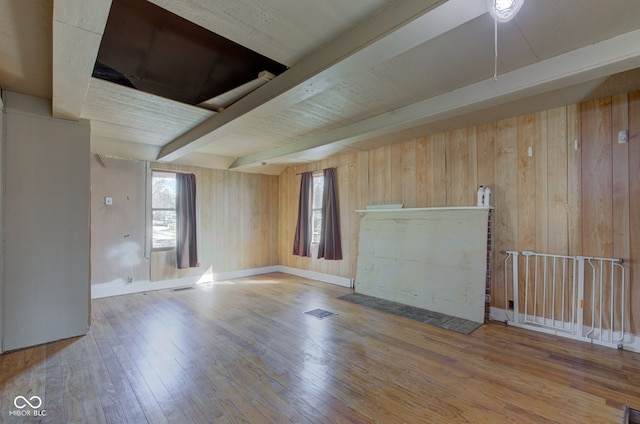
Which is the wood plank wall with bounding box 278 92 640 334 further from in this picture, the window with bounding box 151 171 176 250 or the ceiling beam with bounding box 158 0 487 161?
the window with bounding box 151 171 176 250

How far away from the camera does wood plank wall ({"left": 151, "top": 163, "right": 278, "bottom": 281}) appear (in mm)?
5723

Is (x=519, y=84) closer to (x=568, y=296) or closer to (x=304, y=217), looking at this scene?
(x=568, y=296)

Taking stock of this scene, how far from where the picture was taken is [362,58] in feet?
6.35

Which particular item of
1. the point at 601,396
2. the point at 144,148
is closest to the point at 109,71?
the point at 144,148

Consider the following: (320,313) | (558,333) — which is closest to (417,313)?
(320,313)

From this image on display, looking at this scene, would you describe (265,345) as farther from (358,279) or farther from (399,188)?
(399,188)

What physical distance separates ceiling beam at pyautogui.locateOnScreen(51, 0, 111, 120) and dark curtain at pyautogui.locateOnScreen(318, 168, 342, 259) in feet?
12.7

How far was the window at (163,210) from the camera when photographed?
5.27 m

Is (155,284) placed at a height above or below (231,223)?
below

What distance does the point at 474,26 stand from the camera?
1896 millimetres

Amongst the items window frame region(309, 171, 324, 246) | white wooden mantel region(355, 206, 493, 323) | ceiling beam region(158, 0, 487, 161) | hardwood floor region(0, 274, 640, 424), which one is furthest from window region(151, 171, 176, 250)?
white wooden mantel region(355, 206, 493, 323)

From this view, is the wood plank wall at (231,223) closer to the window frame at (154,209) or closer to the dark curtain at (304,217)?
the window frame at (154,209)

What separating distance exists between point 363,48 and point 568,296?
3.35 metres

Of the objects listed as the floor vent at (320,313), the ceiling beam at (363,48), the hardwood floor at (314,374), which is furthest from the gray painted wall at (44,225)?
the floor vent at (320,313)
